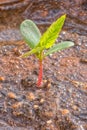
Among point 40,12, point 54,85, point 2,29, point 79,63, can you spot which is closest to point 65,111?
point 54,85

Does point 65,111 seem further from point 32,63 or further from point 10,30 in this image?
point 10,30

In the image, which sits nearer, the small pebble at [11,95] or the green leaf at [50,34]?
the green leaf at [50,34]

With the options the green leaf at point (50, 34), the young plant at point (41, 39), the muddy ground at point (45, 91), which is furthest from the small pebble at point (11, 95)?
the green leaf at point (50, 34)

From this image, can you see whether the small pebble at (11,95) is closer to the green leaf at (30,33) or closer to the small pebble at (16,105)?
the small pebble at (16,105)

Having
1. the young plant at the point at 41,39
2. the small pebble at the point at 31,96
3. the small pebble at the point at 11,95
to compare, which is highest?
the young plant at the point at 41,39

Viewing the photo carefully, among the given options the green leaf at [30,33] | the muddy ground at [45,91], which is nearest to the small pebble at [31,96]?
the muddy ground at [45,91]

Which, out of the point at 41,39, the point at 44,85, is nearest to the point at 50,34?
the point at 41,39

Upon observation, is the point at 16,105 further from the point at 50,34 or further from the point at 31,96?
the point at 50,34

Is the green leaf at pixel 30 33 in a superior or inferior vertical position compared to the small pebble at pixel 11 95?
superior
